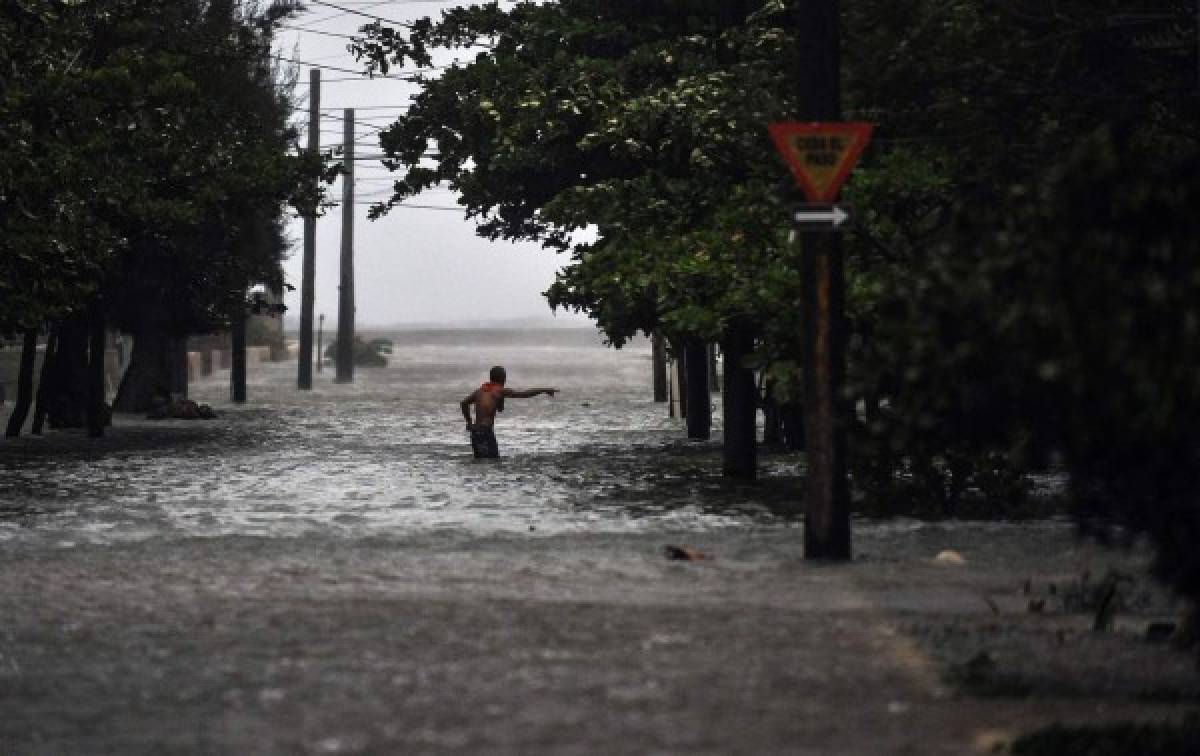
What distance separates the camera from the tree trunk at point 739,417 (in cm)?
2628

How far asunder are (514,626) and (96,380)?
26563 mm

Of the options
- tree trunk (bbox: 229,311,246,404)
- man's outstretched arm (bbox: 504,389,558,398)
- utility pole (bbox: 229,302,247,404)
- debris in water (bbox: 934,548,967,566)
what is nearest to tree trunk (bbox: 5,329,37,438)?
man's outstretched arm (bbox: 504,389,558,398)

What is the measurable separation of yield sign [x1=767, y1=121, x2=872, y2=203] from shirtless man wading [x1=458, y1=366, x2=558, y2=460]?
13309 mm

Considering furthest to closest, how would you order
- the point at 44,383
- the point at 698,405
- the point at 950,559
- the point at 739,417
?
the point at 44,383 < the point at 698,405 < the point at 739,417 < the point at 950,559

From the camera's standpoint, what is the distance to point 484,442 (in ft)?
98.6

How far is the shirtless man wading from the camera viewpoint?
2953cm

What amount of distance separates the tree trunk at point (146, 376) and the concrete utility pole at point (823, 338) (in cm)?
3173

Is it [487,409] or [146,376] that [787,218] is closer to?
[487,409]

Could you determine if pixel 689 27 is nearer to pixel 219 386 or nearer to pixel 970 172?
pixel 970 172

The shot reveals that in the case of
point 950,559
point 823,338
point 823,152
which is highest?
point 823,152

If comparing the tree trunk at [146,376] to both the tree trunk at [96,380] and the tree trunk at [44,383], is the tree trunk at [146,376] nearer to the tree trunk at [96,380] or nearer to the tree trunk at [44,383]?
the tree trunk at [44,383]

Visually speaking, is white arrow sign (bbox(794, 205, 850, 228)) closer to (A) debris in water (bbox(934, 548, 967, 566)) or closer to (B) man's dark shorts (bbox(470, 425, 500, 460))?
(A) debris in water (bbox(934, 548, 967, 566))

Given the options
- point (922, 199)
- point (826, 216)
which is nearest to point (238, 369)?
point (922, 199)

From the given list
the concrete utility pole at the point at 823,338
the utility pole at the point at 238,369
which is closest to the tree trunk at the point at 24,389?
the utility pole at the point at 238,369
